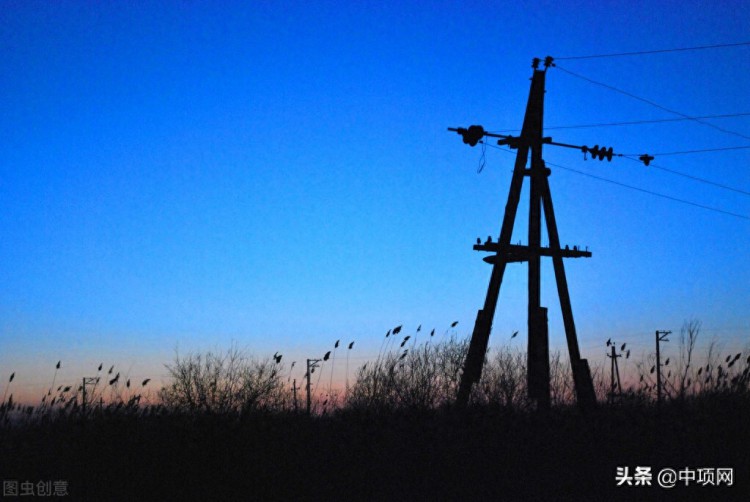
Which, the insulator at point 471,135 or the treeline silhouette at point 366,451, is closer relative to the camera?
the treeline silhouette at point 366,451

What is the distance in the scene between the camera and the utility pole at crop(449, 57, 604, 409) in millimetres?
12680

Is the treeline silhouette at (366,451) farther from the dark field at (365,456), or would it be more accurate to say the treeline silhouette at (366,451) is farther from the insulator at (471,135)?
the insulator at (471,135)

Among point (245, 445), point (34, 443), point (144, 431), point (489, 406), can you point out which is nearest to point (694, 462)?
point (489, 406)

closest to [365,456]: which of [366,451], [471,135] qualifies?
[366,451]

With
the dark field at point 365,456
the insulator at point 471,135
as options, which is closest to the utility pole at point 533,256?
the insulator at point 471,135

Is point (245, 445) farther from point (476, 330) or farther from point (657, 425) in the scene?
point (476, 330)

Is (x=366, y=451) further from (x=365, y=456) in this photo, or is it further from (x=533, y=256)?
(x=533, y=256)

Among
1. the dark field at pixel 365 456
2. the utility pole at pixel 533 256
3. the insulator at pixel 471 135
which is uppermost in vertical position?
the insulator at pixel 471 135

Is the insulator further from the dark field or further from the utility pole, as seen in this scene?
the dark field

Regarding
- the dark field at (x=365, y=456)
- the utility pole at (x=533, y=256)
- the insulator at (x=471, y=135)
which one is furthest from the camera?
the insulator at (x=471, y=135)

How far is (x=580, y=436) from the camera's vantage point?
Answer: 8516mm

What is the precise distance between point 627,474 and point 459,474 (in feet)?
5.82

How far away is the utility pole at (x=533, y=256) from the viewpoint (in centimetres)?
1268

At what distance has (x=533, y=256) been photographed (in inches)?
537
